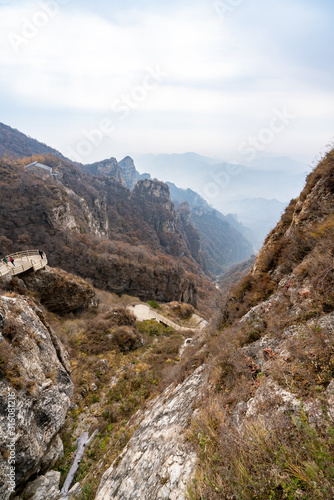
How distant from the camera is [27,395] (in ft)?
21.5

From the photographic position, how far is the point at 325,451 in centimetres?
262

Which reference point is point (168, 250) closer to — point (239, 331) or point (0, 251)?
point (0, 251)

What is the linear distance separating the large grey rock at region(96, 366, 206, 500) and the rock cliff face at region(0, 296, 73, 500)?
7.94ft

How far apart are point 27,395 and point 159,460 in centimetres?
486

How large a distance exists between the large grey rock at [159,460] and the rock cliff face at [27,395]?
242 cm

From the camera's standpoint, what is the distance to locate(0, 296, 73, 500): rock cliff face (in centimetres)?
560

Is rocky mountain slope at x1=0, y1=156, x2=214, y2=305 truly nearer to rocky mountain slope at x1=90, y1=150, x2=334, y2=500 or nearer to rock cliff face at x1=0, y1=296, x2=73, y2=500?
rock cliff face at x1=0, y1=296, x2=73, y2=500

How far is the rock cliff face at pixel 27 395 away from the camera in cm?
560

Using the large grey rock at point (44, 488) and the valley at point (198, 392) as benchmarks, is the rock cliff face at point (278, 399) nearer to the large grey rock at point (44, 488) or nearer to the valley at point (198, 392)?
the valley at point (198, 392)

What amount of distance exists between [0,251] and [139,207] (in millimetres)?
102910

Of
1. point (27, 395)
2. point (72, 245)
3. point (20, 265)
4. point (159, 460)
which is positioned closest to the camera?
point (159, 460)

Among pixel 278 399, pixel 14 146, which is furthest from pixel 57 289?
pixel 14 146

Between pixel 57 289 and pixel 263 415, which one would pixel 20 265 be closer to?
pixel 57 289

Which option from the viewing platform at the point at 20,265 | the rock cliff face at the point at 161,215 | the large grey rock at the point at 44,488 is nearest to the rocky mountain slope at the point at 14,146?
the rock cliff face at the point at 161,215
